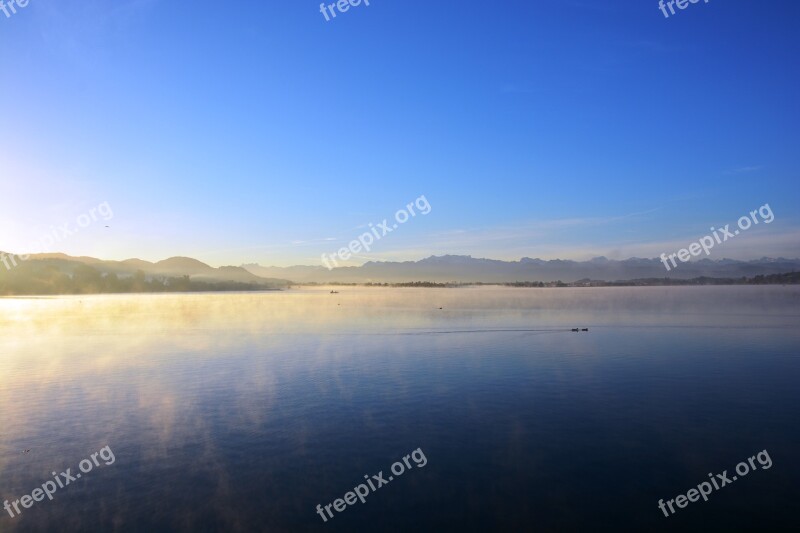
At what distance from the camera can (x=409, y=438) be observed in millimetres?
19453

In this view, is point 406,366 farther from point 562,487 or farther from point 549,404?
point 562,487

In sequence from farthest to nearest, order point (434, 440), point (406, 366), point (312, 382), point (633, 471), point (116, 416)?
1. point (406, 366)
2. point (312, 382)
3. point (116, 416)
4. point (434, 440)
5. point (633, 471)

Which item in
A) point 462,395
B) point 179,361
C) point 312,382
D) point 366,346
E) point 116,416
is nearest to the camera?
point 116,416

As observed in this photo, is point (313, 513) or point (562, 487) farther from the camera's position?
point (562, 487)

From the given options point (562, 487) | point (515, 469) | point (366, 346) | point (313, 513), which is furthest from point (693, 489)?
point (366, 346)

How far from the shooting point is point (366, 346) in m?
46.1

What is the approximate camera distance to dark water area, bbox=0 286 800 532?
45.1 feet

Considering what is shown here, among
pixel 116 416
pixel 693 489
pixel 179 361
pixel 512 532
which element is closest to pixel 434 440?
pixel 512 532

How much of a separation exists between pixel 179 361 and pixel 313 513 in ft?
96.5

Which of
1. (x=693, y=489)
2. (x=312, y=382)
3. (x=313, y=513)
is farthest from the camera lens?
(x=312, y=382)

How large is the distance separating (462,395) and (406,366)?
9.35 m

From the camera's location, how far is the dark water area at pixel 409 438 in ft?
45.1

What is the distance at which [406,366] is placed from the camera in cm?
3516

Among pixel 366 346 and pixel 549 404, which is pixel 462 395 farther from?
pixel 366 346
